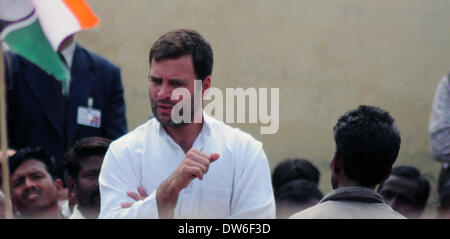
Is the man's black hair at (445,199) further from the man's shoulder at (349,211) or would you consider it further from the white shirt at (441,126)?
the man's shoulder at (349,211)

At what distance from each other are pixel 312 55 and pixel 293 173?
73.6 inches

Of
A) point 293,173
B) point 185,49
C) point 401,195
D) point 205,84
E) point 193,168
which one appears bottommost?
point 401,195

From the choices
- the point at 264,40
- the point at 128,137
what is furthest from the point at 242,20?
the point at 128,137

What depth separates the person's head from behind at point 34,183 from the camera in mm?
4895

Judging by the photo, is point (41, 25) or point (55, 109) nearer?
point (41, 25)

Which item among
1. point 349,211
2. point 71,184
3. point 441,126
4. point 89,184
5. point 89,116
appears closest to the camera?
point 349,211

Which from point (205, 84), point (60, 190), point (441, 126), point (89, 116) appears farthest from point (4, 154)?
point (441, 126)

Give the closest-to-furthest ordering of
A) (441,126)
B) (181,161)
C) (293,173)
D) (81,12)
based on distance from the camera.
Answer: (181,161)
(81,12)
(293,173)
(441,126)

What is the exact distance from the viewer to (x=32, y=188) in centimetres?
496

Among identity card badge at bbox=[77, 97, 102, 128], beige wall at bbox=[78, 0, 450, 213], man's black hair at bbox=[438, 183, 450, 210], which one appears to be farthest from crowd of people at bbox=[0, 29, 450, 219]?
beige wall at bbox=[78, 0, 450, 213]

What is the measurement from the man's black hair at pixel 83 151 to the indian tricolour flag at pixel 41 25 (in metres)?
0.86

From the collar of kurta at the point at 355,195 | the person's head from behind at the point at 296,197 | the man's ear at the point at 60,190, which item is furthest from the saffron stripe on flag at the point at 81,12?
the person's head from behind at the point at 296,197

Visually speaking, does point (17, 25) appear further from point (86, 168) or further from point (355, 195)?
point (355, 195)

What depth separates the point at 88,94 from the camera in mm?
5359
